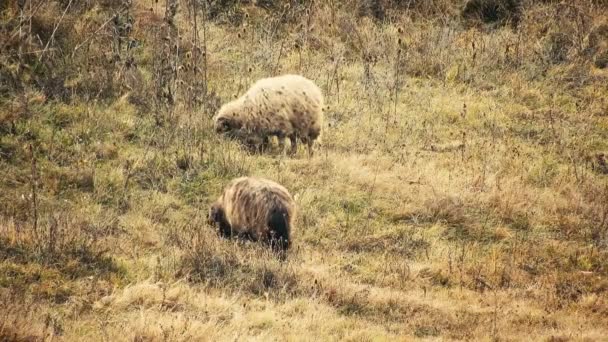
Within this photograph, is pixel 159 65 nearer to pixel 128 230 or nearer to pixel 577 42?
pixel 128 230

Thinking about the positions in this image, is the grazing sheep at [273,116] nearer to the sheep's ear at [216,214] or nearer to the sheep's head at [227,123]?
the sheep's head at [227,123]

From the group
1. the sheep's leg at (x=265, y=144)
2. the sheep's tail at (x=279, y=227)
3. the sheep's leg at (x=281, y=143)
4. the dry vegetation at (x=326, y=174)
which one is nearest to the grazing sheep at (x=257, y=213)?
the sheep's tail at (x=279, y=227)

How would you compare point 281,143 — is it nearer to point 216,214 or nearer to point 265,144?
point 265,144

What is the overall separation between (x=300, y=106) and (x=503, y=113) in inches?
147

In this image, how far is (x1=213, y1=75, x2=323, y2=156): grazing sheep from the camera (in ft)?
32.1

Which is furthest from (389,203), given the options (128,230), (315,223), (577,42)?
(577,42)

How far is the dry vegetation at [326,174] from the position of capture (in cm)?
621

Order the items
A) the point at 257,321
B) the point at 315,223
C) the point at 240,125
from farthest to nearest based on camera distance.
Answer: the point at 240,125 < the point at 315,223 < the point at 257,321

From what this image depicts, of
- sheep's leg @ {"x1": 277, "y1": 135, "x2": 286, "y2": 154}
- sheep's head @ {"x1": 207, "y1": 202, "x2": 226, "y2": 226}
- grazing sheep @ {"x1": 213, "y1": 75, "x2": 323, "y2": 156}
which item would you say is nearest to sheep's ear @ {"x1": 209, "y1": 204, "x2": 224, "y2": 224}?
sheep's head @ {"x1": 207, "y1": 202, "x2": 226, "y2": 226}

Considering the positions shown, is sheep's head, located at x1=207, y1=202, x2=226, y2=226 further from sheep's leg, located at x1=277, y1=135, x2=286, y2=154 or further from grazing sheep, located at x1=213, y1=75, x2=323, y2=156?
sheep's leg, located at x1=277, y1=135, x2=286, y2=154

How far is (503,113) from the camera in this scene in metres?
11.5

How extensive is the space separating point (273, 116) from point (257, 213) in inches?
111

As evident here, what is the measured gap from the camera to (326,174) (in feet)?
30.2

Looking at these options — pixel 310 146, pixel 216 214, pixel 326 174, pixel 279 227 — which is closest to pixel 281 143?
pixel 310 146
